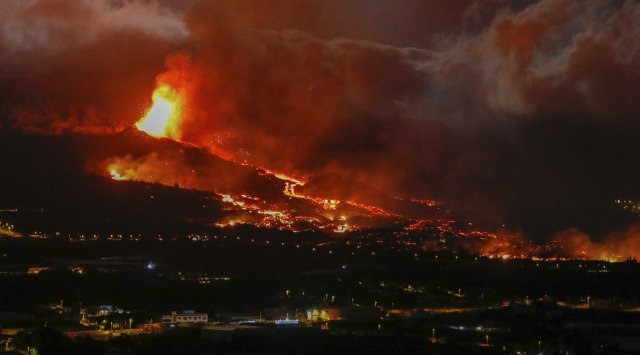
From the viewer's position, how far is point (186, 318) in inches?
2270

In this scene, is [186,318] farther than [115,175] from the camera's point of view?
No

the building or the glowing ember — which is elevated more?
the glowing ember

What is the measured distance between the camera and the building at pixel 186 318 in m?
57.4

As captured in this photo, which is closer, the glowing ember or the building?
the building

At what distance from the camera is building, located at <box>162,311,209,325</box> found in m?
57.4

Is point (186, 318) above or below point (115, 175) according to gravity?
below

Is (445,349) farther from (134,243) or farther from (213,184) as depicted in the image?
(213,184)

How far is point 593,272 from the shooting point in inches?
2977

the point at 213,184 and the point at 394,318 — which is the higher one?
the point at 213,184

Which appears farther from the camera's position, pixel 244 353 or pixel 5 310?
pixel 5 310

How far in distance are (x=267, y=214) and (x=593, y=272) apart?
72.4 feet

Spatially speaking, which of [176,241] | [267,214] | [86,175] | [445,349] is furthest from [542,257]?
[445,349]

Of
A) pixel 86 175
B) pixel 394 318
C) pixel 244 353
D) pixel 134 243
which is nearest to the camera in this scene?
pixel 244 353

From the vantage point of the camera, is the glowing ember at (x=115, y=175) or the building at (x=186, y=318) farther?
the glowing ember at (x=115, y=175)
